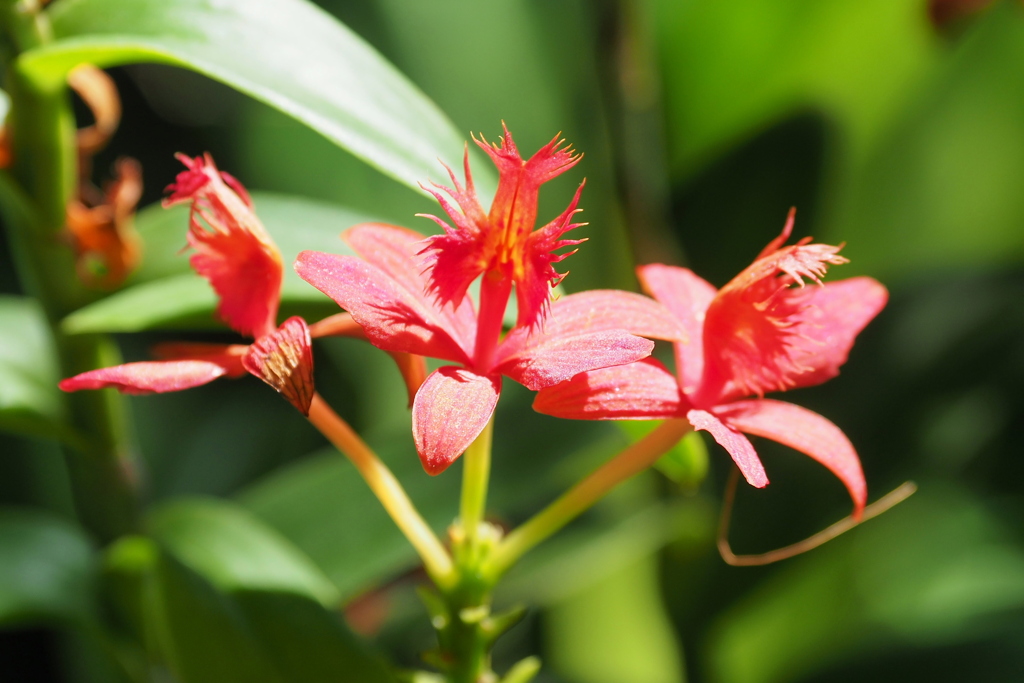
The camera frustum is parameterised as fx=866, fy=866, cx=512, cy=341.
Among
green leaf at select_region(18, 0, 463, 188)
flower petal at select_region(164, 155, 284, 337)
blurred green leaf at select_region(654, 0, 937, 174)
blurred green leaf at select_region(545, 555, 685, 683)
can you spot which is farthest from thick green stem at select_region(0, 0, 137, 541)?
blurred green leaf at select_region(654, 0, 937, 174)

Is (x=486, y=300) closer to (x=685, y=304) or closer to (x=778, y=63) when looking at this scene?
(x=685, y=304)

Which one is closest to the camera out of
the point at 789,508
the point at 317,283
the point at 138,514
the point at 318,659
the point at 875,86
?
the point at 317,283

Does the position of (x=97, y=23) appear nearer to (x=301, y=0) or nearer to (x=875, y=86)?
(x=301, y=0)

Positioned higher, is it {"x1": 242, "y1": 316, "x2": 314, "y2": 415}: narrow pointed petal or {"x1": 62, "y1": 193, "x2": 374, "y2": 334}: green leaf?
{"x1": 62, "y1": 193, "x2": 374, "y2": 334}: green leaf

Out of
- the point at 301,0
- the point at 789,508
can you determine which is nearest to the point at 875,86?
the point at 789,508

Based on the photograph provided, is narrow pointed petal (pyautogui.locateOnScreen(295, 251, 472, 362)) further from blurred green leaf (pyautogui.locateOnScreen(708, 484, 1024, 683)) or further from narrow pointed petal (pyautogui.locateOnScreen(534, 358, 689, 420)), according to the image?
blurred green leaf (pyautogui.locateOnScreen(708, 484, 1024, 683))

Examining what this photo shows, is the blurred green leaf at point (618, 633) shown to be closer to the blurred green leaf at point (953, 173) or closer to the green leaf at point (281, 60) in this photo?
the blurred green leaf at point (953, 173)
